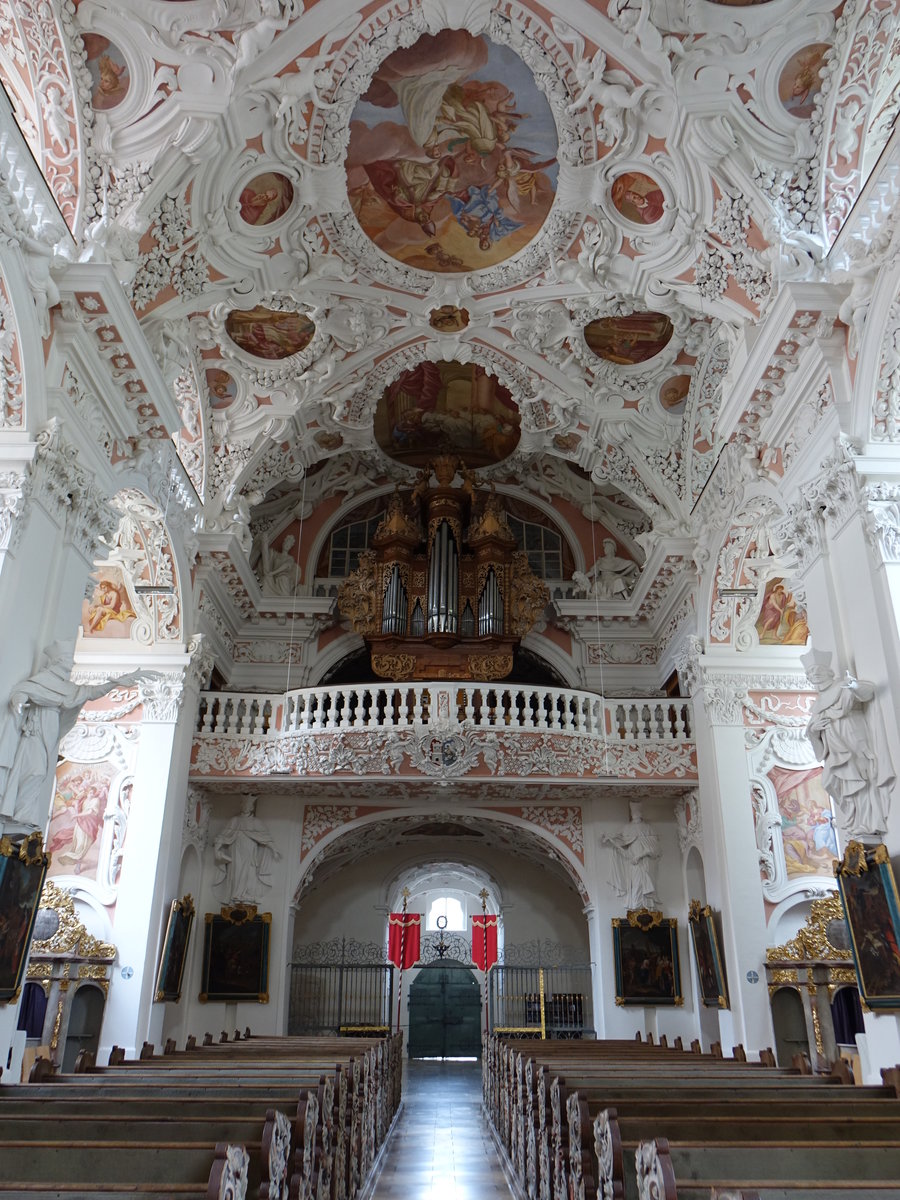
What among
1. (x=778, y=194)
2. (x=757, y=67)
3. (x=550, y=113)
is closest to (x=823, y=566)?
Result: (x=778, y=194)

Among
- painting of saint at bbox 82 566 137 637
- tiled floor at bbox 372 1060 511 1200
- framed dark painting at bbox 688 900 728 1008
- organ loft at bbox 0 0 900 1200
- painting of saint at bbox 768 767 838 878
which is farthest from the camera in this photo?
painting of saint at bbox 82 566 137 637

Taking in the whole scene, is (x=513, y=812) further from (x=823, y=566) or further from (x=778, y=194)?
(x=778, y=194)

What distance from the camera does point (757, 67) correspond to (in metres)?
9.21

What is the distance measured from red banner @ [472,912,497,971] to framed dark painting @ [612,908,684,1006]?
9576mm

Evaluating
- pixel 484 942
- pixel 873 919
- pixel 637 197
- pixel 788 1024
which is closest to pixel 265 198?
pixel 637 197

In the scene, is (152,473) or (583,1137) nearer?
(583,1137)

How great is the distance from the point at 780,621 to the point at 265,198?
9.30 m

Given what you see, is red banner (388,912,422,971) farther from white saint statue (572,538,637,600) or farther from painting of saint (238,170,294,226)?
painting of saint (238,170,294,226)

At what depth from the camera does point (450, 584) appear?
16.5m

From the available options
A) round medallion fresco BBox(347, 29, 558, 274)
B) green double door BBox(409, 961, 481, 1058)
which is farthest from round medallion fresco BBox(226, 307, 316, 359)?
green double door BBox(409, 961, 481, 1058)

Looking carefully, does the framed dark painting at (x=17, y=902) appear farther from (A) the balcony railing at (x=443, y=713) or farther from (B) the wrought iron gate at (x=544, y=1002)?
(B) the wrought iron gate at (x=544, y=1002)

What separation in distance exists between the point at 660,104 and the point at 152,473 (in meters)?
7.16

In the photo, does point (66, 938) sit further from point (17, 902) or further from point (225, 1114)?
point (225, 1114)

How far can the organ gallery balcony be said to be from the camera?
1450 centimetres
